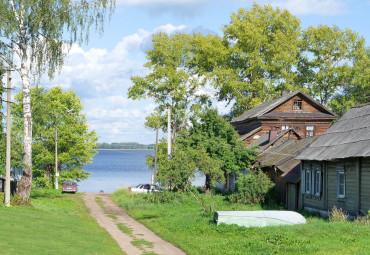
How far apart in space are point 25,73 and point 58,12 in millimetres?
4056

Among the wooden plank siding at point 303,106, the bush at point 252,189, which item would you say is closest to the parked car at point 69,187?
the wooden plank siding at point 303,106

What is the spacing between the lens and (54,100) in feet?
230

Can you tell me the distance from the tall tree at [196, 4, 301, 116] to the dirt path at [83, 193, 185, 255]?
959 inches

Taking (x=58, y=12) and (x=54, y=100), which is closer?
(x=58, y=12)

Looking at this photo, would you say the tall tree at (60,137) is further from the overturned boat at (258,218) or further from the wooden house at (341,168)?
the overturned boat at (258,218)

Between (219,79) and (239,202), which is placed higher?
(219,79)

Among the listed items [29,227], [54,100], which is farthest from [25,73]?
[54,100]

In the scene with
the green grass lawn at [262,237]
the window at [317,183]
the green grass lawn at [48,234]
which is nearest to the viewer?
the green grass lawn at [262,237]

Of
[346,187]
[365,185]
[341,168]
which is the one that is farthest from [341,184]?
[365,185]

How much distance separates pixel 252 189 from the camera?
41281 millimetres

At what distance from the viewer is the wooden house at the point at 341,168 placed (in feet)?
93.1

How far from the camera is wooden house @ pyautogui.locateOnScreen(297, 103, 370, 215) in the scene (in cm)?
2839

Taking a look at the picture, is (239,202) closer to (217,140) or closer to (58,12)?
(217,140)

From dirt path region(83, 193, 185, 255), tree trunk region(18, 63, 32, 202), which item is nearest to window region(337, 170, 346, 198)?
dirt path region(83, 193, 185, 255)
